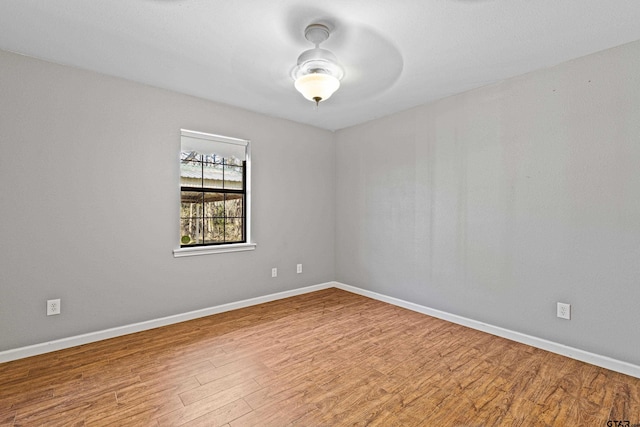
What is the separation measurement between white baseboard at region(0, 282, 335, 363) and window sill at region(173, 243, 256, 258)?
0.64 metres

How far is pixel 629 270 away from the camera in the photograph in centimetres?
230

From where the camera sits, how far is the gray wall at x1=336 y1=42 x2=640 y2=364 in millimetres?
2330

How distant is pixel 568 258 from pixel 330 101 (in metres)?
2.74

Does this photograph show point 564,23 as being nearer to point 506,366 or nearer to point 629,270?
point 629,270

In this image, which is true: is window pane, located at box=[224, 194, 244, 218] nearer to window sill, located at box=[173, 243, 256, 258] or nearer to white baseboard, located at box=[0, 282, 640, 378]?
window sill, located at box=[173, 243, 256, 258]

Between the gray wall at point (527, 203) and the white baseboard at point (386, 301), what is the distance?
2.3 inches

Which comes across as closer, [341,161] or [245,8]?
[245,8]

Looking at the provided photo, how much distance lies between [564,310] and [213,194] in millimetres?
3700

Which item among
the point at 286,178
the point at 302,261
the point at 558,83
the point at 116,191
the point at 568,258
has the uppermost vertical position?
the point at 558,83

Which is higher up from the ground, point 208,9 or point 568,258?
point 208,9

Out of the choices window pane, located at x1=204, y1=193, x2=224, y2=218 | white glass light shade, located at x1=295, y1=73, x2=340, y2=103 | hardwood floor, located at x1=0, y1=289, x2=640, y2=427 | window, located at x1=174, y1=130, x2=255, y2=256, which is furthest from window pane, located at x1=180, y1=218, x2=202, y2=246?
white glass light shade, located at x1=295, y1=73, x2=340, y2=103

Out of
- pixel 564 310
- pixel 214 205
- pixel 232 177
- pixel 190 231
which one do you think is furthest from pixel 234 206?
pixel 564 310

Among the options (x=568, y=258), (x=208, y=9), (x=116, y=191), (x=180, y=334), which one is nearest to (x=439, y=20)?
(x=208, y=9)

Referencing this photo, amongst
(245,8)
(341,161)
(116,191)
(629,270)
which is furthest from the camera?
(341,161)
